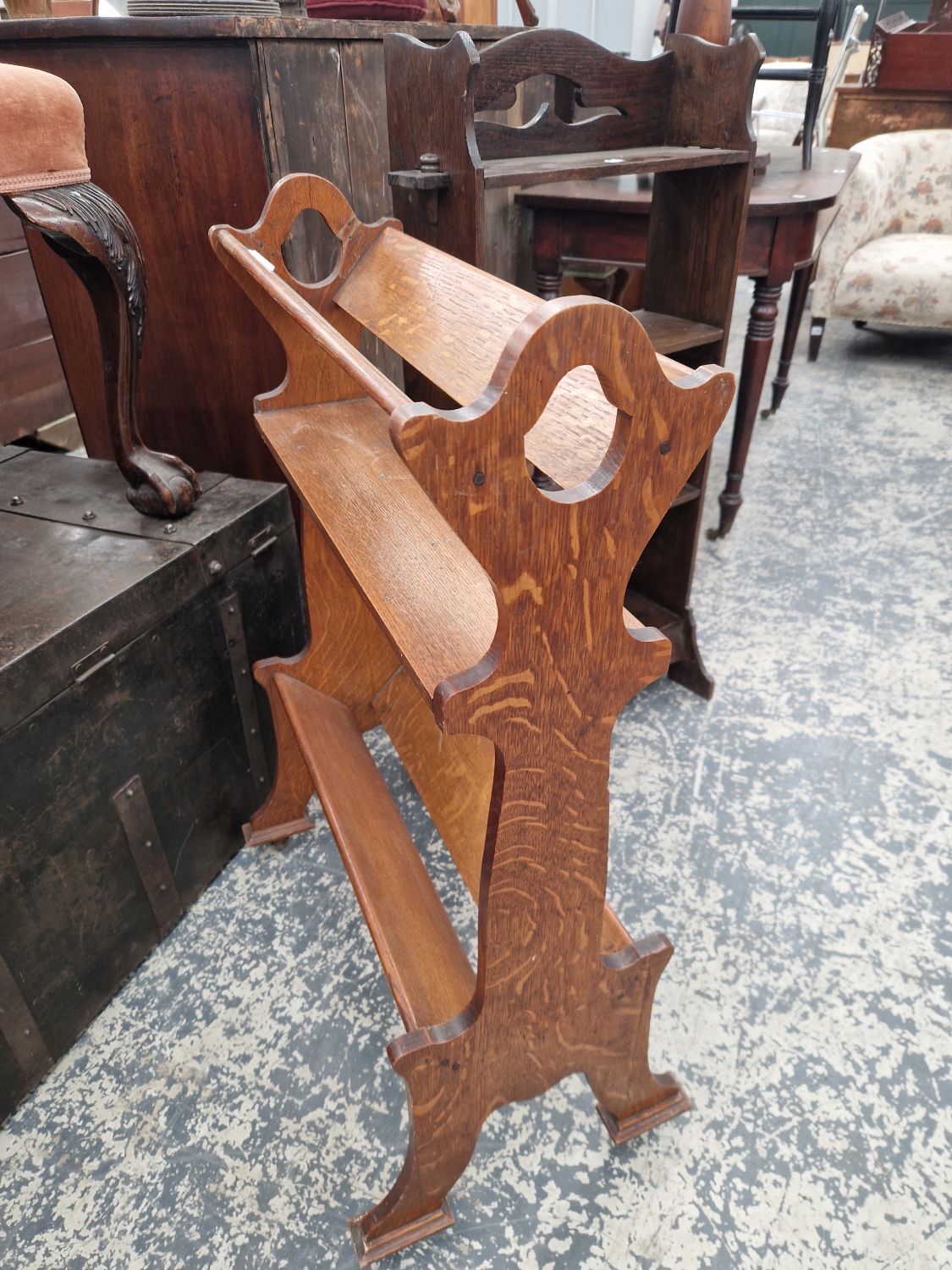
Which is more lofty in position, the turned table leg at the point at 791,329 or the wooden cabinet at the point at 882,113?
the wooden cabinet at the point at 882,113

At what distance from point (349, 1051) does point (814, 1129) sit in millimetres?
691

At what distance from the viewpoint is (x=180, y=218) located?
162 cm

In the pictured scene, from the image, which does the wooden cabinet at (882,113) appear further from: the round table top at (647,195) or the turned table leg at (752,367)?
the turned table leg at (752,367)

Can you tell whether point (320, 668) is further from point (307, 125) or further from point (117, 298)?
point (307, 125)

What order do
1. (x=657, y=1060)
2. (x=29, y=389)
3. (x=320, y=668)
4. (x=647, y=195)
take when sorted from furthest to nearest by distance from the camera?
(x=29, y=389) < (x=647, y=195) < (x=320, y=668) < (x=657, y=1060)

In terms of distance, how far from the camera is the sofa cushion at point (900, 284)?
3869mm

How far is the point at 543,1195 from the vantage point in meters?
1.11

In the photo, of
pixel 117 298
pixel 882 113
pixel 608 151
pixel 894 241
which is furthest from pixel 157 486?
pixel 882 113

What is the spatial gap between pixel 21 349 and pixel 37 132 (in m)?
1.89

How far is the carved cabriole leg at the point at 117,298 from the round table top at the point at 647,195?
1003mm

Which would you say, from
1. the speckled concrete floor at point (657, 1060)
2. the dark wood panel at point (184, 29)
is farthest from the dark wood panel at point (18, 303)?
the speckled concrete floor at point (657, 1060)

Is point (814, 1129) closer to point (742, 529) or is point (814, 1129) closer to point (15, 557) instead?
point (15, 557)

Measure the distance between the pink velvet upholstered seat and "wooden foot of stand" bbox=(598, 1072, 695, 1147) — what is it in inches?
62.0

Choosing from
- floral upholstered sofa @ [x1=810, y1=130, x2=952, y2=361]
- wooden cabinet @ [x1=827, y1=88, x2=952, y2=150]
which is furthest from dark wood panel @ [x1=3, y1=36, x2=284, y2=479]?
wooden cabinet @ [x1=827, y1=88, x2=952, y2=150]
